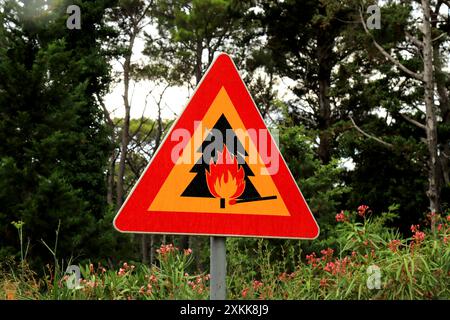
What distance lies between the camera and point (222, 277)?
2.41 m

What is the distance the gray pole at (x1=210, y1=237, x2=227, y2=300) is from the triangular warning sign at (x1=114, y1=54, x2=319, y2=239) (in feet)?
0.24

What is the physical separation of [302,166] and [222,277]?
10.4 meters

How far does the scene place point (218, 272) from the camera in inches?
94.5

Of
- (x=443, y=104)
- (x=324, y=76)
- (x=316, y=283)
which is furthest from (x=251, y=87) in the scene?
(x=316, y=283)

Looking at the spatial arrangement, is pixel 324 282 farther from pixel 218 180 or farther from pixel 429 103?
pixel 429 103

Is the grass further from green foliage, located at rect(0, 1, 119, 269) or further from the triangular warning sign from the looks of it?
green foliage, located at rect(0, 1, 119, 269)

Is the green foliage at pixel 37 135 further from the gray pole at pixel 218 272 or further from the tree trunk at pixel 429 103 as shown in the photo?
the gray pole at pixel 218 272

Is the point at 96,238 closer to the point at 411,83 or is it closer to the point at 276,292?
the point at 276,292

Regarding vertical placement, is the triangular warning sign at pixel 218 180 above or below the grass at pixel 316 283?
above

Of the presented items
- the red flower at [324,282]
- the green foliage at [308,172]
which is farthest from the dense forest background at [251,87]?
the red flower at [324,282]

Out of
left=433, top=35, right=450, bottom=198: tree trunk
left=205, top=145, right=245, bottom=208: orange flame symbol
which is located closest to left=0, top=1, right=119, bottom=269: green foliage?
left=205, top=145, right=245, bottom=208: orange flame symbol

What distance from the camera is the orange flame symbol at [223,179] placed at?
8.12 feet

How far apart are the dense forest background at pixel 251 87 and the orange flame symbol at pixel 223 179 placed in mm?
4036

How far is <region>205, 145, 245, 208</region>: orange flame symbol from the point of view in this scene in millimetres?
2475
